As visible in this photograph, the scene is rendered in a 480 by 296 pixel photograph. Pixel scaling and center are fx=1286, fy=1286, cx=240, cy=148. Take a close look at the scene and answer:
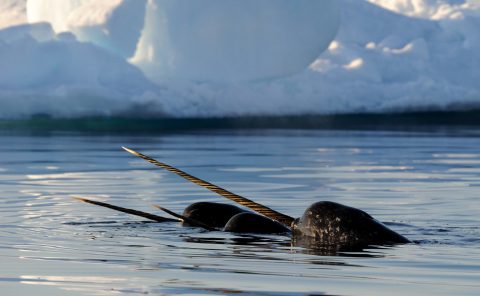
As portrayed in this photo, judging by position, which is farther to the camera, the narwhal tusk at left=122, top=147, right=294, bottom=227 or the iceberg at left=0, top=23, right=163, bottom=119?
the iceberg at left=0, top=23, right=163, bottom=119

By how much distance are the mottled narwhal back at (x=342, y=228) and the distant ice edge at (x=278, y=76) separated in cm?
3072

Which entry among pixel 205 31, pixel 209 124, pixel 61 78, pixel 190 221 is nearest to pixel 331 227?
pixel 190 221

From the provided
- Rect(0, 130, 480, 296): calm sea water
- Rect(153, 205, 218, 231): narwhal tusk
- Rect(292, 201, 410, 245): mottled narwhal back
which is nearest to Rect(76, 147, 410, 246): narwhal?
Rect(292, 201, 410, 245): mottled narwhal back

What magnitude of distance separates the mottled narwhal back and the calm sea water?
0.88 ft

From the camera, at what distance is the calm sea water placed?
29.8 feet

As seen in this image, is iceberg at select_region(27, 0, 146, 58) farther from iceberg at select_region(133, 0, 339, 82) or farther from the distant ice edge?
iceberg at select_region(133, 0, 339, 82)

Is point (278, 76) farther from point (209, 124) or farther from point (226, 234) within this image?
point (226, 234)

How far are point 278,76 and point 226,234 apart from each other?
119 feet

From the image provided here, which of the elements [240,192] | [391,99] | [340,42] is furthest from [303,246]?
[340,42]

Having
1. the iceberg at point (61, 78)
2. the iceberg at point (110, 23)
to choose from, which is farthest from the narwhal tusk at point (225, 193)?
the iceberg at point (61, 78)

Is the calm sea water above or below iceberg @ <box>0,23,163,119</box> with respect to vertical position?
below

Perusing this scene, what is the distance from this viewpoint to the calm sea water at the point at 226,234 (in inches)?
357

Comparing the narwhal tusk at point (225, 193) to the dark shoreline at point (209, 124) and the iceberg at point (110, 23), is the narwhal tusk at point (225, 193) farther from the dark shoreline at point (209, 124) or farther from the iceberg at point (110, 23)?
the dark shoreline at point (209, 124)

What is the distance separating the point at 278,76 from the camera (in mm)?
48906
